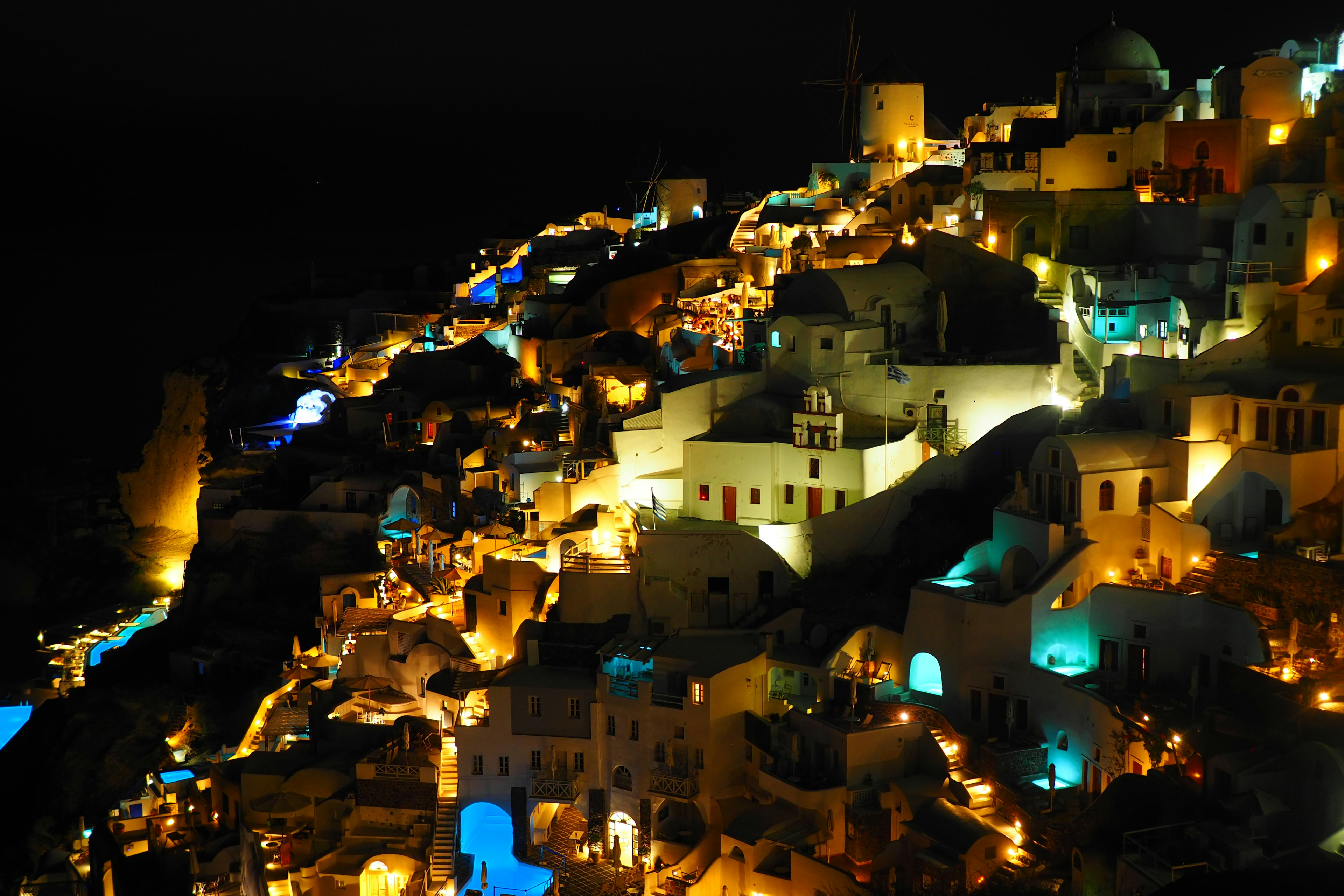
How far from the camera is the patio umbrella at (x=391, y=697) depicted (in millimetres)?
28469

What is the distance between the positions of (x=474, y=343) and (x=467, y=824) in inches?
844

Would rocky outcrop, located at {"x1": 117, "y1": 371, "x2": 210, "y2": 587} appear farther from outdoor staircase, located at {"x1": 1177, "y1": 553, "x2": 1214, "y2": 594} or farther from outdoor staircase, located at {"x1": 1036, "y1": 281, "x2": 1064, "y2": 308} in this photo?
outdoor staircase, located at {"x1": 1177, "y1": 553, "x2": 1214, "y2": 594}

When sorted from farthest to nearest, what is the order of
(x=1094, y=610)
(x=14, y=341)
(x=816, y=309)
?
1. (x=14, y=341)
2. (x=816, y=309)
3. (x=1094, y=610)

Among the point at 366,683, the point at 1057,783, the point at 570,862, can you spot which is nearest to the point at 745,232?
the point at 366,683

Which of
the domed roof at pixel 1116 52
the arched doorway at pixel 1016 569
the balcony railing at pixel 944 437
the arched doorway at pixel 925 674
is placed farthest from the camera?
the domed roof at pixel 1116 52

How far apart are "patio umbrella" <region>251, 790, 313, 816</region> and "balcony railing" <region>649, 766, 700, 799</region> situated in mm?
6495

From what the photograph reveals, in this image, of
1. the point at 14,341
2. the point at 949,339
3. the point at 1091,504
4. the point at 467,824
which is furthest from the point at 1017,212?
the point at 14,341

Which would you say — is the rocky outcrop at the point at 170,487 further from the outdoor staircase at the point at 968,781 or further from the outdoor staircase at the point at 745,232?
the outdoor staircase at the point at 968,781

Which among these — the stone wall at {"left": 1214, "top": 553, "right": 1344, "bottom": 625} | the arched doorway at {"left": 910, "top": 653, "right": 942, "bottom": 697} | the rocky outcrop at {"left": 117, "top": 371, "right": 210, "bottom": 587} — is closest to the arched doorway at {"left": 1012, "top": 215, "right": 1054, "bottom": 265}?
the arched doorway at {"left": 910, "top": 653, "right": 942, "bottom": 697}

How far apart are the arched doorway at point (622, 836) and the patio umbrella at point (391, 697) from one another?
568 centimetres

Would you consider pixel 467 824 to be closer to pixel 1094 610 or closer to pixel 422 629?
pixel 422 629

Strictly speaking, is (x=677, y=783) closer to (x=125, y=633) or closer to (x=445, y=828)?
(x=445, y=828)

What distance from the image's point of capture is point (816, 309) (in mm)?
31219

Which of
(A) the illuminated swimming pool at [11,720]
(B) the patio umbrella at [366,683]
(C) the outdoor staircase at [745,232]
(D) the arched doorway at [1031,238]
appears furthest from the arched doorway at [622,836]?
(C) the outdoor staircase at [745,232]
